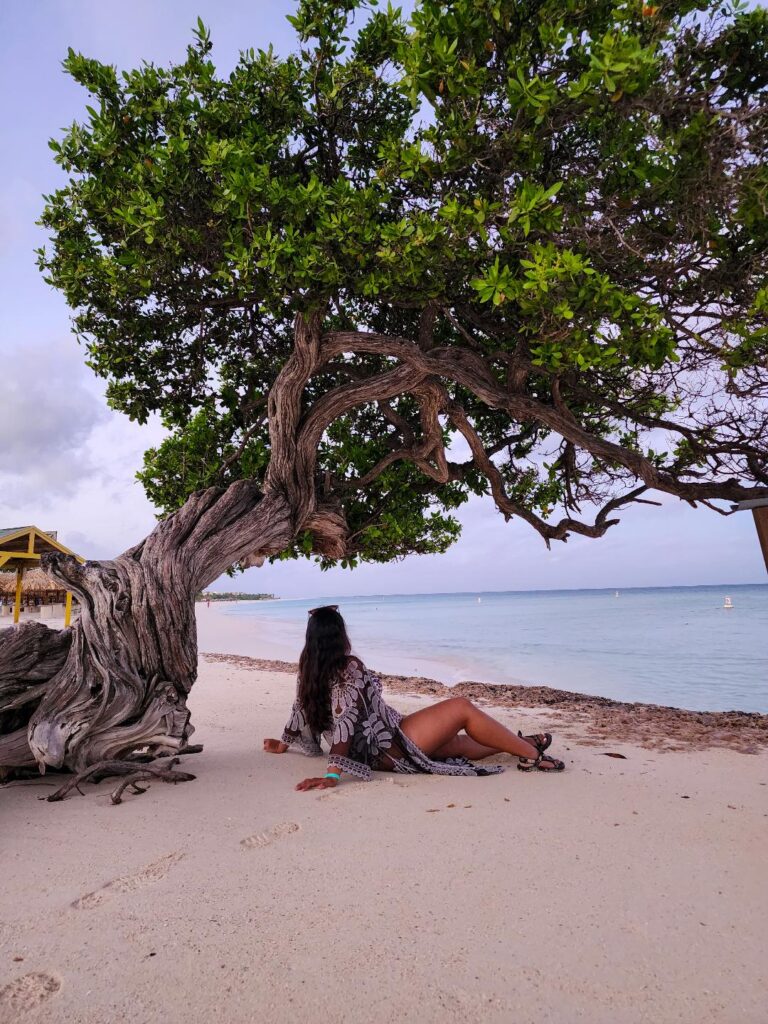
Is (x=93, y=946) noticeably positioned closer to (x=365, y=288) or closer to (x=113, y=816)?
(x=113, y=816)

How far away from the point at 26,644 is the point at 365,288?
3.42 meters

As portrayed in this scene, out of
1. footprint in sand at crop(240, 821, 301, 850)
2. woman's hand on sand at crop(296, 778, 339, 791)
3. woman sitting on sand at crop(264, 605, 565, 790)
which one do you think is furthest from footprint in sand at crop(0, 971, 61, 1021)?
woman sitting on sand at crop(264, 605, 565, 790)

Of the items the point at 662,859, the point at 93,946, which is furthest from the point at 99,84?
the point at 662,859

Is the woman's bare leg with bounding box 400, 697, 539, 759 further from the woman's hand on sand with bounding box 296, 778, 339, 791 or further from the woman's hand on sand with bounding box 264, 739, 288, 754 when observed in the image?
the woman's hand on sand with bounding box 264, 739, 288, 754

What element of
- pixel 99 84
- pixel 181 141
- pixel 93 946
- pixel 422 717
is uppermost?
pixel 99 84

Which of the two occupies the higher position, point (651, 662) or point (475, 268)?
point (475, 268)

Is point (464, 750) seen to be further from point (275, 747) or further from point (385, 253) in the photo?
point (385, 253)

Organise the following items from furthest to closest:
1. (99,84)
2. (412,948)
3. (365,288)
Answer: (99,84) < (365,288) < (412,948)

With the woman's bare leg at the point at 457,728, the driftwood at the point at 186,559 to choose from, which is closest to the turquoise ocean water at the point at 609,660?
Answer: the driftwood at the point at 186,559

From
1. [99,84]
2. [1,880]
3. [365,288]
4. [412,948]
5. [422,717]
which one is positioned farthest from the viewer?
[99,84]

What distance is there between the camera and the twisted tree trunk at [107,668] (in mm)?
3898

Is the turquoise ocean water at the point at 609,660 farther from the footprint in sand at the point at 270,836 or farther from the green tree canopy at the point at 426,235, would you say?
the footprint in sand at the point at 270,836

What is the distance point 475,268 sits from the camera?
454cm

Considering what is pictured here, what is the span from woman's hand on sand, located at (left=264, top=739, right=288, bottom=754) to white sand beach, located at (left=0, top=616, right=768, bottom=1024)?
70 cm
